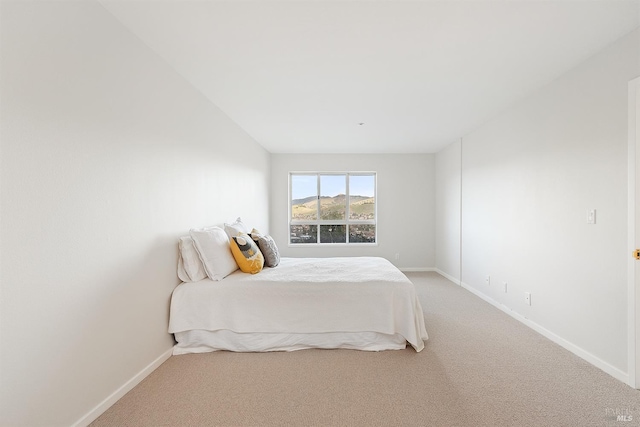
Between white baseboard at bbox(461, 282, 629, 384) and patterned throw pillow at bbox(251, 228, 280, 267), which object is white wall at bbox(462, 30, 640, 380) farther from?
patterned throw pillow at bbox(251, 228, 280, 267)

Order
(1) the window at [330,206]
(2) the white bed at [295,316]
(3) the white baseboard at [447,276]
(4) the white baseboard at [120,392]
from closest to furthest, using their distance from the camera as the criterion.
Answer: (4) the white baseboard at [120,392], (2) the white bed at [295,316], (3) the white baseboard at [447,276], (1) the window at [330,206]

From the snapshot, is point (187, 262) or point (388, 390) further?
point (187, 262)

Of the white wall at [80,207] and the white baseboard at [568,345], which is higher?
the white wall at [80,207]

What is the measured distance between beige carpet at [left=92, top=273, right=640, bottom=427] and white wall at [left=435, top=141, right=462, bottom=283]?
2434 millimetres

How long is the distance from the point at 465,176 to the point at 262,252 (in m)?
3.51

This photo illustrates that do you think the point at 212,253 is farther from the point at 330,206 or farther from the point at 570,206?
the point at 330,206

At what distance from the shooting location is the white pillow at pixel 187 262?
8.39ft

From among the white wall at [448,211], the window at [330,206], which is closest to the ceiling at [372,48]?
the white wall at [448,211]

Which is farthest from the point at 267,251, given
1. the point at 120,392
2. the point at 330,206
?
the point at 330,206

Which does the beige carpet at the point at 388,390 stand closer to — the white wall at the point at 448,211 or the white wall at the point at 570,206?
the white wall at the point at 570,206

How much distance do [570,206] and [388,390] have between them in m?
2.24

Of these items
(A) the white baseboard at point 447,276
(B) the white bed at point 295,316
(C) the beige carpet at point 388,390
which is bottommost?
(C) the beige carpet at point 388,390

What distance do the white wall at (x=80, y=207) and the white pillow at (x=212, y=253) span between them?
0.69 ft

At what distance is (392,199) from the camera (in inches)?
237
